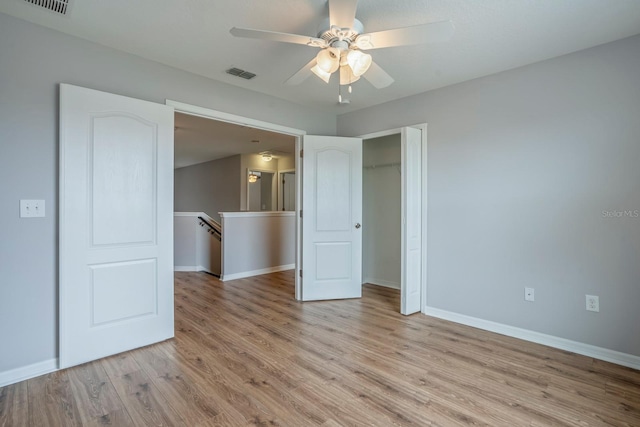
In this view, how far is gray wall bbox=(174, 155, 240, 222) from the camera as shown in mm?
7953

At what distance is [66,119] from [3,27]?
671 mm

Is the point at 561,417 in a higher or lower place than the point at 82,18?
lower

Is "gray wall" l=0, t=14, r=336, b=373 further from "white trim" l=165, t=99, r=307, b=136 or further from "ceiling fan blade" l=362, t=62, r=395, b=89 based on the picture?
"ceiling fan blade" l=362, t=62, r=395, b=89

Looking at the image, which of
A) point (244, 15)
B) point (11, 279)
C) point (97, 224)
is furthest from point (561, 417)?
point (11, 279)

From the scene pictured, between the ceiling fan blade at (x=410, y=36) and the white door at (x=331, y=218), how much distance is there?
2111 mm

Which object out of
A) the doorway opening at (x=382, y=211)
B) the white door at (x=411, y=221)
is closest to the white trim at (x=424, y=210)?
the white door at (x=411, y=221)

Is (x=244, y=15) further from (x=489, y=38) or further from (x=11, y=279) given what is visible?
(x=11, y=279)

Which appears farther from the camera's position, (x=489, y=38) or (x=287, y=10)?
(x=489, y=38)

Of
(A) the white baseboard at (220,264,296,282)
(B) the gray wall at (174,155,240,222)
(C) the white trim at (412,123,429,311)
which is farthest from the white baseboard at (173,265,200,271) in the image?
(C) the white trim at (412,123,429,311)

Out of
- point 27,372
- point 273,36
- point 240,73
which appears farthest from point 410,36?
point 27,372

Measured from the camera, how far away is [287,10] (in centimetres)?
211

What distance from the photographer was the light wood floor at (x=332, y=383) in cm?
182

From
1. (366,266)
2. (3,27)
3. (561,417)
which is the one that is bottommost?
(561,417)

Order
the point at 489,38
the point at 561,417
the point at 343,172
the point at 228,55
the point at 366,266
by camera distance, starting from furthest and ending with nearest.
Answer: the point at 366,266, the point at 343,172, the point at 228,55, the point at 489,38, the point at 561,417
